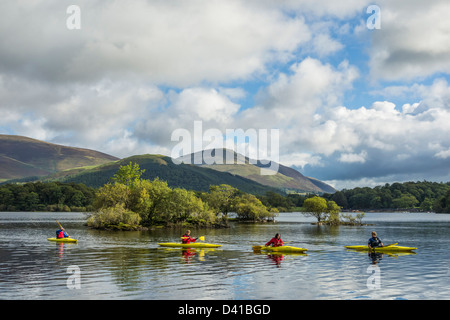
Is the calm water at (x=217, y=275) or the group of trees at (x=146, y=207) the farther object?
the group of trees at (x=146, y=207)

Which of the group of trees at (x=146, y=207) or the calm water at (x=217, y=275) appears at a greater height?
the group of trees at (x=146, y=207)

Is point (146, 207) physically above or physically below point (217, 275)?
above

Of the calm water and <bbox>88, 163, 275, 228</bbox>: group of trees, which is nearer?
the calm water

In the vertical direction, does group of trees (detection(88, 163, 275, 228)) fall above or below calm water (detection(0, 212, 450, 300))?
above

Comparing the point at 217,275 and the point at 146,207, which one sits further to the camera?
the point at 146,207

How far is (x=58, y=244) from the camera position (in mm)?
Answer: 55219

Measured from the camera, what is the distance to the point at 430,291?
84.5 feet
